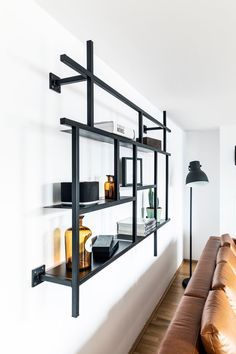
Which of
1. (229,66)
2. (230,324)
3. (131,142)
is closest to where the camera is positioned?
(230,324)

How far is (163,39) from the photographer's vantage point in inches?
61.7

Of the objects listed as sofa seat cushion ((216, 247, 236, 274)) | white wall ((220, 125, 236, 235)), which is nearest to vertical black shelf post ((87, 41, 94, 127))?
sofa seat cushion ((216, 247, 236, 274))

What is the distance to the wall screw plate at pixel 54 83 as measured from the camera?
51.9 inches

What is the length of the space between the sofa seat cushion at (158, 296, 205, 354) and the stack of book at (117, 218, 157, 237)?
0.62 metres

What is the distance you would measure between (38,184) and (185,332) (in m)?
1.04

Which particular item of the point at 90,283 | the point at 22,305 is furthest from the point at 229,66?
the point at 22,305

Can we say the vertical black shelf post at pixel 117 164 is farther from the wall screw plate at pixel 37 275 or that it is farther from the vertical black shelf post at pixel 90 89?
the wall screw plate at pixel 37 275

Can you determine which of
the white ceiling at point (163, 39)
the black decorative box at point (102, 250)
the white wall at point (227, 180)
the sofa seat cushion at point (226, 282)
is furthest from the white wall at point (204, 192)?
the black decorative box at point (102, 250)

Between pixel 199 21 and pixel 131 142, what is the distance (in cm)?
80

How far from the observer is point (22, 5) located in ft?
3.81

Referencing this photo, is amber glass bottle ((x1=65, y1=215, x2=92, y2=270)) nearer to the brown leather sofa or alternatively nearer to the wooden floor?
the brown leather sofa

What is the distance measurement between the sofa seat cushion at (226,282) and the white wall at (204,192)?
2.79m

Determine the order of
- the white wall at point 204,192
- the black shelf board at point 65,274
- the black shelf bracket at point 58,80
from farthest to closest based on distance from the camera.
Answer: the white wall at point 204,192 → the black shelf bracket at point 58,80 → the black shelf board at point 65,274

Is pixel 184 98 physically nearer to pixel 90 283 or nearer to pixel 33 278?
pixel 90 283
